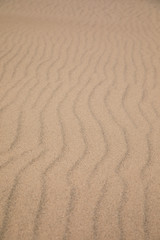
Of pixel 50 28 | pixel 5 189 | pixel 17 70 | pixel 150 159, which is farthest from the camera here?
pixel 50 28

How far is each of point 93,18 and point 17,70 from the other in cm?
395

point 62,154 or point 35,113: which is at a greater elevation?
point 35,113

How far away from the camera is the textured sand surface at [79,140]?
55.4 inches

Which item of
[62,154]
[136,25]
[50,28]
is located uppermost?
[136,25]

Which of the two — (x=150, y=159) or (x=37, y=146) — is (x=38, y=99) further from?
(x=150, y=159)

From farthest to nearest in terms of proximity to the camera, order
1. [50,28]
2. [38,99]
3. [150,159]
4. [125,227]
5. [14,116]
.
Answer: [50,28] < [38,99] < [14,116] < [150,159] < [125,227]

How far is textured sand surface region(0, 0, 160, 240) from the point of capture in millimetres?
1407

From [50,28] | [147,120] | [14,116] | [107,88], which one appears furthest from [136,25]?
[14,116]

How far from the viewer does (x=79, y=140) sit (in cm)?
199

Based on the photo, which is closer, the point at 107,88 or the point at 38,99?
the point at 38,99

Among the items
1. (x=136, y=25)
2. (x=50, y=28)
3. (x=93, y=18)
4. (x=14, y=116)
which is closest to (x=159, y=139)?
(x=14, y=116)

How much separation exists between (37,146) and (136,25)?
518 cm

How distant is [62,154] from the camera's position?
6.05 feet

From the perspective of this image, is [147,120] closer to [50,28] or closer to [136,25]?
[50,28]
